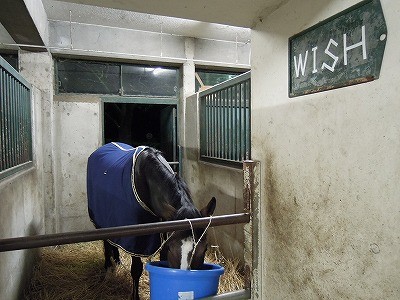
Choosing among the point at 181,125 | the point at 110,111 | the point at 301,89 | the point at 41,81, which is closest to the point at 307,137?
the point at 301,89

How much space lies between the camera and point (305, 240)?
1104 millimetres

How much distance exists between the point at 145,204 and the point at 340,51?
166 cm

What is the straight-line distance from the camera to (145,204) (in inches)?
83.8

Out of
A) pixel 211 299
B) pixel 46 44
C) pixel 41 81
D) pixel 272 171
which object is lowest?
pixel 211 299

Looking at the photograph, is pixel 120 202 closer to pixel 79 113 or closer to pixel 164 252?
pixel 164 252

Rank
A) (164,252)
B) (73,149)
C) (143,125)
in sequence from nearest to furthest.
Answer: (164,252) < (73,149) < (143,125)

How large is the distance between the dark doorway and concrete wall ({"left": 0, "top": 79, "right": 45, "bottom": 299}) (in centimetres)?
202

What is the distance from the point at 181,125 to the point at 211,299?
3.21 metres

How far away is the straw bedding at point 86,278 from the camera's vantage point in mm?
2344

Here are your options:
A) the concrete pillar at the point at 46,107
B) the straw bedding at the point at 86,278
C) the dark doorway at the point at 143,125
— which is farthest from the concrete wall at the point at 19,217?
the dark doorway at the point at 143,125

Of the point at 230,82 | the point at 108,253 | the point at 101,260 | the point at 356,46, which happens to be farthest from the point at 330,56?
the point at 101,260

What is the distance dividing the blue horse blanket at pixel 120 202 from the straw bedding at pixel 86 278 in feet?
1.67

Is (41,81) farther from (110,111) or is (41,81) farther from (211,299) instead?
(211,299)

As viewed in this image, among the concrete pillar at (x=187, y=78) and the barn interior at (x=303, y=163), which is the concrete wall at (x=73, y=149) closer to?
the barn interior at (x=303, y=163)
